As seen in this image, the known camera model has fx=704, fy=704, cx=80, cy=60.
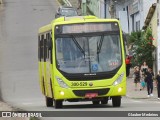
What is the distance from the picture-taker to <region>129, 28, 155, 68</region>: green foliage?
47.0 meters

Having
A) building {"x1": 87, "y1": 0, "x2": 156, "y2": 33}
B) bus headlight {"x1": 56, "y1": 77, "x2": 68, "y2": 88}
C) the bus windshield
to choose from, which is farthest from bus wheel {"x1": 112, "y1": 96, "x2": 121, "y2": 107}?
building {"x1": 87, "y1": 0, "x2": 156, "y2": 33}

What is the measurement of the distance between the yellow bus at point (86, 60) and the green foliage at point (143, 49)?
2162 cm

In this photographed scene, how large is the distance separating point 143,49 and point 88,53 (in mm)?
22369

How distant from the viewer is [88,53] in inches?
981

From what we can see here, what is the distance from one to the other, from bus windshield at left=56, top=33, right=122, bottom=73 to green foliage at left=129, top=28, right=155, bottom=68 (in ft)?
72.0

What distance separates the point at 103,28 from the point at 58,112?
12.1 feet

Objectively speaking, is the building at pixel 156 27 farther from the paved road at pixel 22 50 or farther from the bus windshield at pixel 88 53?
the bus windshield at pixel 88 53

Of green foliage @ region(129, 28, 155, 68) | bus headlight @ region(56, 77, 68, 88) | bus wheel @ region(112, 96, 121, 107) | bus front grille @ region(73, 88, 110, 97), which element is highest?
green foliage @ region(129, 28, 155, 68)

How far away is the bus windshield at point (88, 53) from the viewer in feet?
81.5

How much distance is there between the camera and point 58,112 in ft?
77.3

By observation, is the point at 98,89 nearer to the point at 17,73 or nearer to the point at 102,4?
the point at 17,73

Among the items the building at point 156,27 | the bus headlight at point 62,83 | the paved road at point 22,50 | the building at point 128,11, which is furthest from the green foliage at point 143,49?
the bus headlight at point 62,83

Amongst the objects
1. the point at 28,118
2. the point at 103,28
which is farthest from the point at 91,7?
the point at 28,118

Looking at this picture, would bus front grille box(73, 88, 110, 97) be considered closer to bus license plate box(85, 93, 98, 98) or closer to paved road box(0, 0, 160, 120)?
bus license plate box(85, 93, 98, 98)
